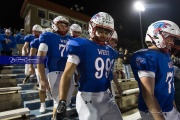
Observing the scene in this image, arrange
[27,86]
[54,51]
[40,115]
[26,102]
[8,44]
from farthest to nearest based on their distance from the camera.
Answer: [8,44] → [27,86] → [26,102] → [40,115] → [54,51]

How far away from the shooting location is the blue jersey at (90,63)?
246cm

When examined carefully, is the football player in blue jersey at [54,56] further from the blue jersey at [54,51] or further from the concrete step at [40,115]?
the concrete step at [40,115]

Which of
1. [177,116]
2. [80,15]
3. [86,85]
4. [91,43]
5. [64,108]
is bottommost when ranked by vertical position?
[177,116]

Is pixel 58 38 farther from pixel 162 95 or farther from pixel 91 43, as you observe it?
pixel 162 95

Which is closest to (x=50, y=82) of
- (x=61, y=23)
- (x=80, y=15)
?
(x=61, y=23)

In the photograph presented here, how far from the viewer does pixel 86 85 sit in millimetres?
2527

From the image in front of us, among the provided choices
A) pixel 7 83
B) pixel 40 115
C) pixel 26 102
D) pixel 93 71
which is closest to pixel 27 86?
pixel 7 83

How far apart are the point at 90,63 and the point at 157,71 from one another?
2.57 feet

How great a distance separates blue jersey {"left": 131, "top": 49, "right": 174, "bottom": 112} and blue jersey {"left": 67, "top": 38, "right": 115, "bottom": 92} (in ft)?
1.42

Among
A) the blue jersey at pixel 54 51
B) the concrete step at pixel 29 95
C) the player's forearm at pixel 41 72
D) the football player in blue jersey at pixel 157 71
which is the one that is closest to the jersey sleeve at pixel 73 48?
the football player in blue jersey at pixel 157 71

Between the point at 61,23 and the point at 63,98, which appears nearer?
the point at 63,98

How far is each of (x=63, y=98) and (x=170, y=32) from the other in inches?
56.1

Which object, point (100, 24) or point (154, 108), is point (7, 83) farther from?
point (154, 108)

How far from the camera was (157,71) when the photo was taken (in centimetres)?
228
